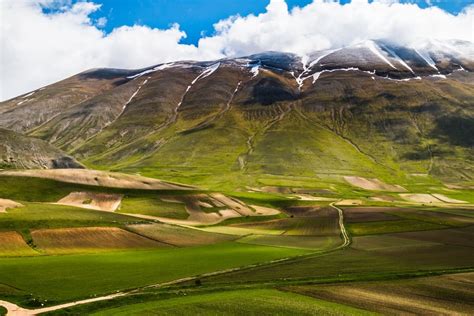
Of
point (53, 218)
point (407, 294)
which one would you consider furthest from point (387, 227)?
point (53, 218)

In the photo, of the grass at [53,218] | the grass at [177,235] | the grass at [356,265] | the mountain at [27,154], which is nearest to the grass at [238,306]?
the grass at [356,265]

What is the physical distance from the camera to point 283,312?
36.9 meters

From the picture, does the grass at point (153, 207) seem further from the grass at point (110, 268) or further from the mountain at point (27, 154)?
the mountain at point (27, 154)

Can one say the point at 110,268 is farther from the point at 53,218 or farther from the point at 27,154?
the point at 27,154

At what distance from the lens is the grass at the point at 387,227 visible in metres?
97.1

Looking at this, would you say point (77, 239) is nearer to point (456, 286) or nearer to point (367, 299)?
point (367, 299)

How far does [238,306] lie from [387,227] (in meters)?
70.3

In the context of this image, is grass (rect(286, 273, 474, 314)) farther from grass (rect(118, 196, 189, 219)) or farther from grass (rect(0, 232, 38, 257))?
grass (rect(118, 196, 189, 219))

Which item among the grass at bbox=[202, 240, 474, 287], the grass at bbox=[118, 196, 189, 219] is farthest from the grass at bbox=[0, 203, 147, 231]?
the grass at bbox=[202, 240, 474, 287]

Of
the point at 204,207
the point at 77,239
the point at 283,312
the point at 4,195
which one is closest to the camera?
the point at 283,312

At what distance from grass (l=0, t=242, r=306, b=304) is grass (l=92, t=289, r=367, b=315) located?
697cm

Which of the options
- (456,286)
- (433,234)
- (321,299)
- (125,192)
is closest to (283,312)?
(321,299)

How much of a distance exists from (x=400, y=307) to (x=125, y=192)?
10331 centimetres

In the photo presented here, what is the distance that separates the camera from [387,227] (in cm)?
10094
